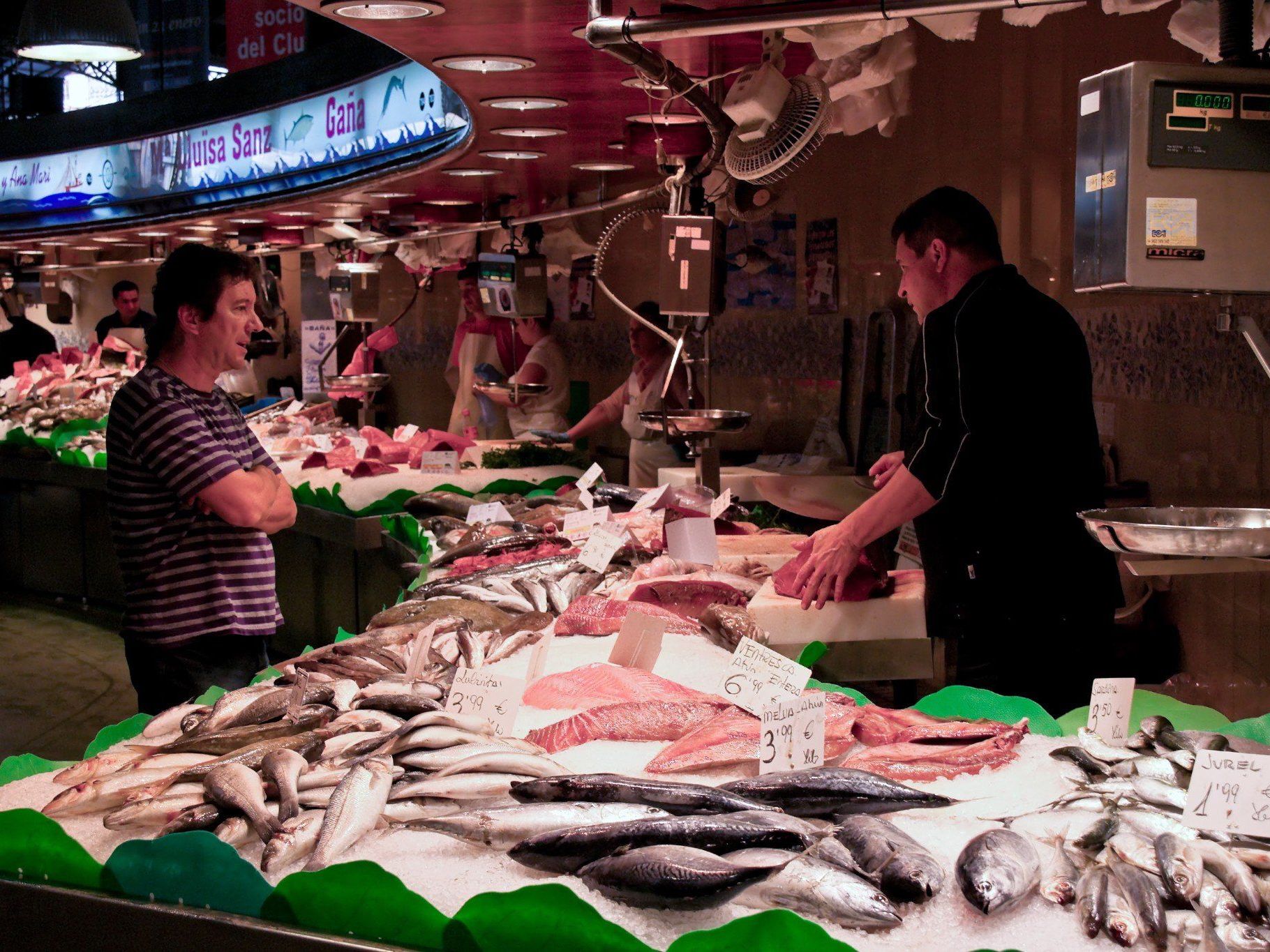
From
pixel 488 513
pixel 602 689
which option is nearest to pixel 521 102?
pixel 488 513

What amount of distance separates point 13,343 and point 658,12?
38.8 feet

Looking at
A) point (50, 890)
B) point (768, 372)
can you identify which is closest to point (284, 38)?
point (768, 372)

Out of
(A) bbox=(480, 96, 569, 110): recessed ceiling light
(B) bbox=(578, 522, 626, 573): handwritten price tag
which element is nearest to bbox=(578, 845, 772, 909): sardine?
(B) bbox=(578, 522, 626, 573): handwritten price tag

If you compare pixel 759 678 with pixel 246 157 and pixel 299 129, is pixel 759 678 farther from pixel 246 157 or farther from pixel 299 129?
pixel 246 157

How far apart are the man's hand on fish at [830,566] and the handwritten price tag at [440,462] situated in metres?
3.43

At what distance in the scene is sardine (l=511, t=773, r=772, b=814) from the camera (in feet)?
6.09

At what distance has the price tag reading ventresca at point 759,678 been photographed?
233cm

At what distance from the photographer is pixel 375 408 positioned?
44.7 feet

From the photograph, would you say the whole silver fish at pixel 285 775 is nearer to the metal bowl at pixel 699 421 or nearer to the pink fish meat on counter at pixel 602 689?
the pink fish meat on counter at pixel 602 689

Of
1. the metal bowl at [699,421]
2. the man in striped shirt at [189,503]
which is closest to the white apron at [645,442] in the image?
the metal bowl at [699,421]

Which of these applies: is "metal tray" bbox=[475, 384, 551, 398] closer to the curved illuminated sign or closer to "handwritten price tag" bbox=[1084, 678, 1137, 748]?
the curved illuminated sign

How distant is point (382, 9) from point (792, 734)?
2579mm

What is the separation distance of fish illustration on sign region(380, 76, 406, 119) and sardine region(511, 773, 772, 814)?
7.09 meters

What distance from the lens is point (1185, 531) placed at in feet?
5.52
